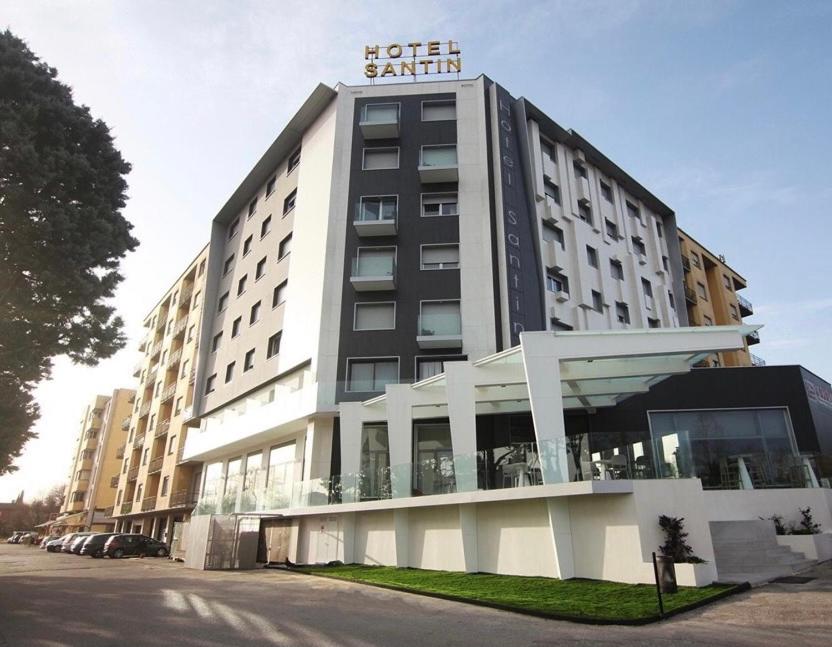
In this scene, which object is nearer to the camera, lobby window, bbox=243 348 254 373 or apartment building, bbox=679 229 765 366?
lobby window, bbox=243 348 254 373

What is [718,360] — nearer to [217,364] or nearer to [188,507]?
[217,364]

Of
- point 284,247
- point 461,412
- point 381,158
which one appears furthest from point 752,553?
point 284,247

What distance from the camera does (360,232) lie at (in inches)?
1070

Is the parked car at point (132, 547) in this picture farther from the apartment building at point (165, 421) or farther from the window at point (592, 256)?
the window at point (592, 256)

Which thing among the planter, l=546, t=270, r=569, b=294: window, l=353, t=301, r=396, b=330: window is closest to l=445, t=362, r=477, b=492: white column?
the planter

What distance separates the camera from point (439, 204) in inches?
1105

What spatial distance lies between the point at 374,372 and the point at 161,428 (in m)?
28.4

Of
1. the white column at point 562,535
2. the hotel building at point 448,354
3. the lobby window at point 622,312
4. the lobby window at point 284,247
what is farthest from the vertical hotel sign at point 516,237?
the lobby window at point 284,247

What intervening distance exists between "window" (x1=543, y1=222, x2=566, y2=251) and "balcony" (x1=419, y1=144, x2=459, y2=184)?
17.4 feet

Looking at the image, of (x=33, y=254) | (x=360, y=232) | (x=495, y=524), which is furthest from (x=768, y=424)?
(x=33, y=254)

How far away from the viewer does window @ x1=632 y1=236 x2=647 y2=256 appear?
35.2 meters

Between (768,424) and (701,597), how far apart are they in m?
15.9

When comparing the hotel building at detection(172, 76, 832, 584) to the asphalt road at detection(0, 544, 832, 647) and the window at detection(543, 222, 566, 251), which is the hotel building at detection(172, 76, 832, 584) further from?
the asphalt road at detection(0, 544, 832, 647)

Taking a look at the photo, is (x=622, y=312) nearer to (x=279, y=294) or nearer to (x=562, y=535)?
(x=279, y=294)
